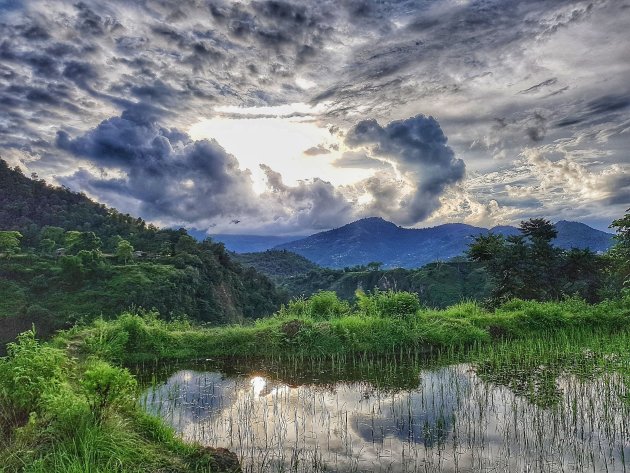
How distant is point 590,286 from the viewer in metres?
24.5

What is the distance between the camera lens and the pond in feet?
23.6

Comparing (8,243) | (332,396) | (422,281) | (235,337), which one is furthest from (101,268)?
(422,281)

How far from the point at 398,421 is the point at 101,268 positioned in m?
46.2

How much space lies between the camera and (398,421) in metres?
8.77

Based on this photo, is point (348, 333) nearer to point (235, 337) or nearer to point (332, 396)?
point (235, 337)

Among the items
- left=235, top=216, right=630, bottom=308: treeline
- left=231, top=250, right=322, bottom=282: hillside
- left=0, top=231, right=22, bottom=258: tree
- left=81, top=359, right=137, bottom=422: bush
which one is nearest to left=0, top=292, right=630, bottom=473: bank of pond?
left=81, top=359, right=137, bottom=422: bush

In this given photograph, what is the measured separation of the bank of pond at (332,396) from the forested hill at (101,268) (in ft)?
106

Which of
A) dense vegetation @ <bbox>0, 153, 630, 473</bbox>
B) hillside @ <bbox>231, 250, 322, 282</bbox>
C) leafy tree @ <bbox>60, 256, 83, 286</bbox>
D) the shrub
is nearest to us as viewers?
dense vegetation @ <bbox>0, 153, 630, 473</bbox>

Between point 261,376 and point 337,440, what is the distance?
4787mm

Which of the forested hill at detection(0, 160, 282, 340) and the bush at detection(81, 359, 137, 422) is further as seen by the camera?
the forested hill at detection(0, 160, 282, 340)

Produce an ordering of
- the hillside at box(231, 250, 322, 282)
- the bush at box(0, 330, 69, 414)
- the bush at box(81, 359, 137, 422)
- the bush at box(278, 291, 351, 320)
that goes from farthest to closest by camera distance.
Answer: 1. the hillside at box(231, 250, 322, 282)
2. the bush at box(278, 291, 351, 320)
3. the bush at box(0, 330, 69, 414)
4. the bush at box(81, 359, 137, 422)

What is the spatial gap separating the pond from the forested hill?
36.3 m

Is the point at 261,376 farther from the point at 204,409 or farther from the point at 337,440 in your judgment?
the point at 337,440

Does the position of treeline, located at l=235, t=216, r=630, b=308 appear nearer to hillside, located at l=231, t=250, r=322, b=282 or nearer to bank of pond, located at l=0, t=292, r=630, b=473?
bank of pond, located at l=0, t=292, r=630, b=473
